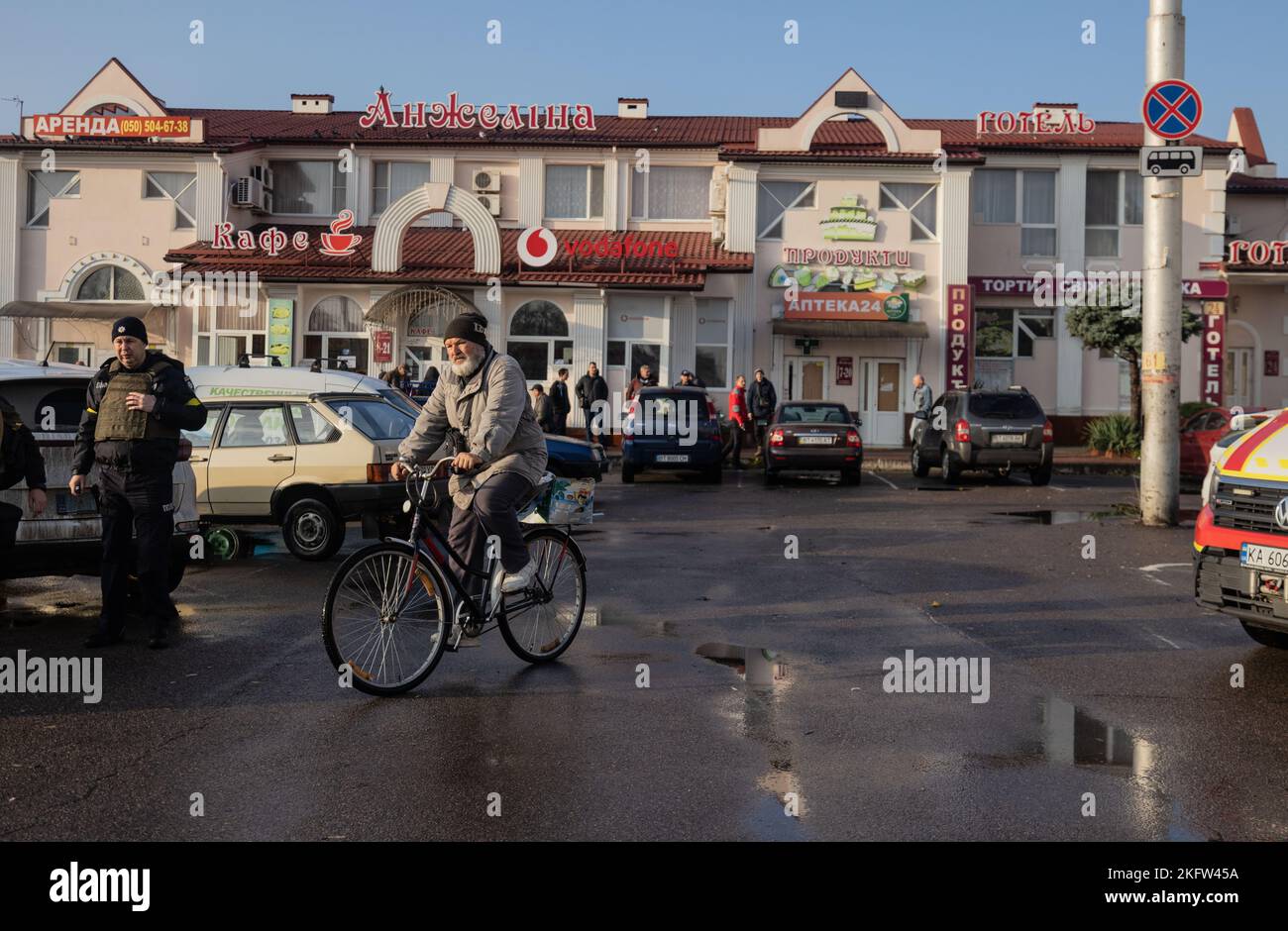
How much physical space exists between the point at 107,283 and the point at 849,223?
19.7m

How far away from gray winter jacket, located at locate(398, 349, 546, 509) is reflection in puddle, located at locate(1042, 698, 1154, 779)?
10.1 feet

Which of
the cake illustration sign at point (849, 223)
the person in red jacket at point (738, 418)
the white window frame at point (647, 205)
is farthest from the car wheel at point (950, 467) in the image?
the white window frame at point (647, 205)

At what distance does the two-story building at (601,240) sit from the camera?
32.3 m

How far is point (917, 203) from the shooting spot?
32.9 m

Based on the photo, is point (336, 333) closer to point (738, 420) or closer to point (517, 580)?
point (738, 420)

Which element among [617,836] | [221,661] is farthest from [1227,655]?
[221,661]

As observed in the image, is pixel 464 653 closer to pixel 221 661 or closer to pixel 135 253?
pixel 221 661

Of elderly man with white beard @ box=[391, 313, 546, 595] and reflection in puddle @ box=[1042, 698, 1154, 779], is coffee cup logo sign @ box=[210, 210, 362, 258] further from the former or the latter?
reflection in puddle @ box=[1042, 698, 1154, 779]

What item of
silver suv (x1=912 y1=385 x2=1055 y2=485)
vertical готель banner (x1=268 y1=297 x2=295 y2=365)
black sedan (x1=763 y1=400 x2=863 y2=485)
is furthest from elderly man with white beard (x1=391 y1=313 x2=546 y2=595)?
vertical готель banner (x1=268 y1=297 x2=295 y2=365)

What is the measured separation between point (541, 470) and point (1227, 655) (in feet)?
14.6

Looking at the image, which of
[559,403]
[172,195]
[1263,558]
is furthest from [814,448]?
[172,195]

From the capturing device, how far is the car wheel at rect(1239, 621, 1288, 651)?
820 cm
